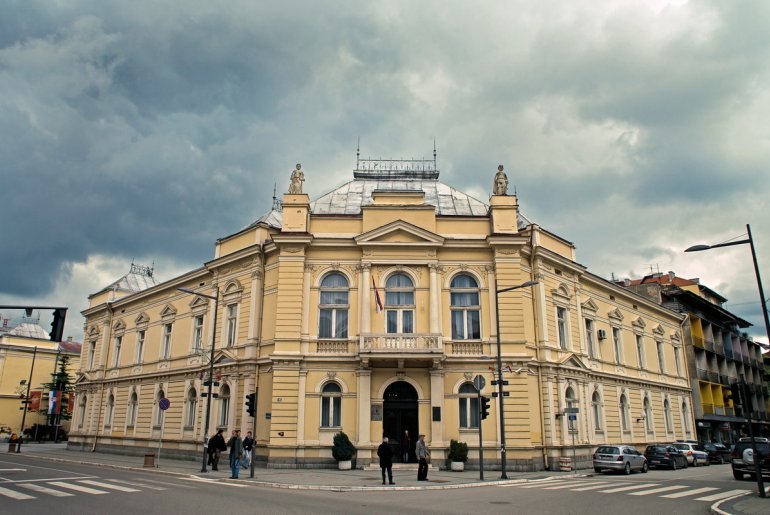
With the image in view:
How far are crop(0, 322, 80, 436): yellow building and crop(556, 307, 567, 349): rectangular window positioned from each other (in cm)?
5279

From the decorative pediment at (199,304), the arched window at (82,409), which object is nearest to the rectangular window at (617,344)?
the decorative pediment at (199,304)

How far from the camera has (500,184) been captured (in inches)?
1174

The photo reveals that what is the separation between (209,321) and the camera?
32750 mm

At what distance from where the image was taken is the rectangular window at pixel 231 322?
31191mm

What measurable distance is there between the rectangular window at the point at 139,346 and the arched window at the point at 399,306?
19864mm

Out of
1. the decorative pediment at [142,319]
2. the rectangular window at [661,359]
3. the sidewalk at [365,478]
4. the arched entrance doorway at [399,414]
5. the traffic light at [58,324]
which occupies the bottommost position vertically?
the sidewalk at [365,478]

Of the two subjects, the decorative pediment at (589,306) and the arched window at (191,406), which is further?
the decorative pediment at (589,306)

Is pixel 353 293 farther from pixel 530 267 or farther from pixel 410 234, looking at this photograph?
pixel 530 267

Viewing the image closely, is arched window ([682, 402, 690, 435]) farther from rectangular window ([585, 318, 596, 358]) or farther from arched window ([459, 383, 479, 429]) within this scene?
arched window ([459, 383, 479, 429])

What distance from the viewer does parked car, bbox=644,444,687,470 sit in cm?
3083

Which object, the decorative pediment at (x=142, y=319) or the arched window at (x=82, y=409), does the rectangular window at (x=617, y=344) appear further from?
the arched window at (x=82, y=409)

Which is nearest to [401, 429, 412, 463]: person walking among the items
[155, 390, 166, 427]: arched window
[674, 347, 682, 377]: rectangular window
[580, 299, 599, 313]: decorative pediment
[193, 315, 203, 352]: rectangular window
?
[193, 315, 203, 352]: rectangular window

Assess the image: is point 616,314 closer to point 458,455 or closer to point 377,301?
point 458,455

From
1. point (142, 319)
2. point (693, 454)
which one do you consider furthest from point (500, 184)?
point (142, 319)
